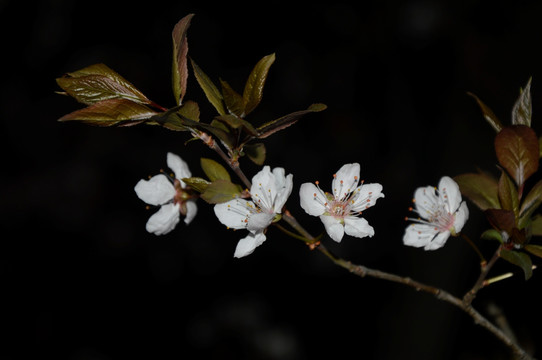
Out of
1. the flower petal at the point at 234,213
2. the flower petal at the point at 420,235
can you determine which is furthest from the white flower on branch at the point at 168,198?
the flower petal at the point at 420,235


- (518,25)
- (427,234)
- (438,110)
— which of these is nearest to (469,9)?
(518,25)

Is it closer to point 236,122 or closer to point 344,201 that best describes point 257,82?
point 236,122

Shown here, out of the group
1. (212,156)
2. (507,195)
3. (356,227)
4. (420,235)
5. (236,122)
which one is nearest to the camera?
(236,122)

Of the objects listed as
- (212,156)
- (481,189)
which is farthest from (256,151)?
(212,156)

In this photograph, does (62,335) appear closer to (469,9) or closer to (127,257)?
(127,257)

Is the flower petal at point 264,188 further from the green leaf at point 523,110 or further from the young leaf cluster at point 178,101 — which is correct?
the green leaf at point 523,110

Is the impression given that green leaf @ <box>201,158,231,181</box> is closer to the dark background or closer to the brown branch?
the brown branch

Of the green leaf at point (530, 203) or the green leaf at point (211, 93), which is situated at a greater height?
the green leaf at point (211, 93)
